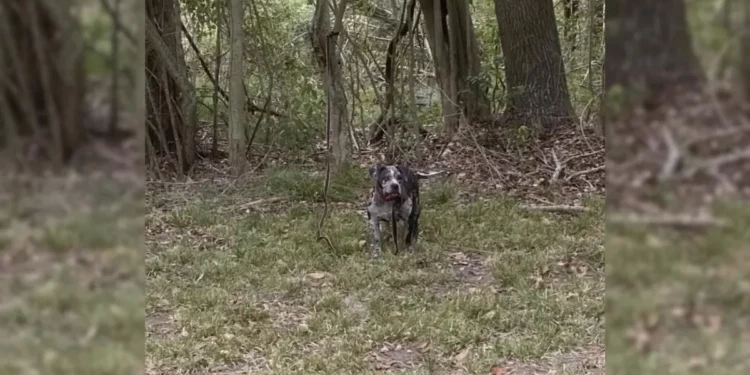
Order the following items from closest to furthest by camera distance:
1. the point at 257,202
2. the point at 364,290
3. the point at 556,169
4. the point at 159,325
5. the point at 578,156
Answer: the point at 159,325
the point at 364,290
the point at 257,202
the point at 556,169
the point at 578,156

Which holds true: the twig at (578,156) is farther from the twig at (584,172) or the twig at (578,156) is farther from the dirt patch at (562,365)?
the dirt patch at (562,365)

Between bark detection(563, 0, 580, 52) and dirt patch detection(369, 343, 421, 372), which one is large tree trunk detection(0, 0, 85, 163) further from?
bark detection(563, 0, 580, 52)

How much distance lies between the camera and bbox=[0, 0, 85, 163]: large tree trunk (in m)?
1.01

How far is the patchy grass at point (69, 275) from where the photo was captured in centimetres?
102

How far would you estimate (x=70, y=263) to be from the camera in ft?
3.35

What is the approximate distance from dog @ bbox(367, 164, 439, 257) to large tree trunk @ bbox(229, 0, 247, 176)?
1.78 m

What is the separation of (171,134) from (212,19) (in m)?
1.09

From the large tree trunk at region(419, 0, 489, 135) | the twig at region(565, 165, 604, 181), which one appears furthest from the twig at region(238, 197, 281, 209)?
the large tree trunk at region(419, 0, 489, 135)

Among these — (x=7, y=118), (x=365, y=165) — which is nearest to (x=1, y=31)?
(x=7, y=118)

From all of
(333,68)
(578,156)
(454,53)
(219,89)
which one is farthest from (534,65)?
(219,89)

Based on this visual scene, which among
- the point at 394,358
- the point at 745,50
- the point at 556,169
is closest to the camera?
the point at 745,50

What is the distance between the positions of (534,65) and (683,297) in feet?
20.4

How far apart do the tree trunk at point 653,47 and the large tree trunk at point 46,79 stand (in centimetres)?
73

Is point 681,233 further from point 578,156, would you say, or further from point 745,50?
point 578,156
